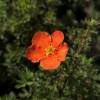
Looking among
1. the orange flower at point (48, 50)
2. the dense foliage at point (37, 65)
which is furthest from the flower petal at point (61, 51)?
the dense foliage at point (37, 65)

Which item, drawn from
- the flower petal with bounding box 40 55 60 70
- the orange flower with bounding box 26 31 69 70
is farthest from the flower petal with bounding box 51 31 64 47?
the flower petal with bounding box 40 55 60 70

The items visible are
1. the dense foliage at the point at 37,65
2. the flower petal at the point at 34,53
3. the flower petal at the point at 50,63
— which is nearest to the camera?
the flower petal at the point at 50,63

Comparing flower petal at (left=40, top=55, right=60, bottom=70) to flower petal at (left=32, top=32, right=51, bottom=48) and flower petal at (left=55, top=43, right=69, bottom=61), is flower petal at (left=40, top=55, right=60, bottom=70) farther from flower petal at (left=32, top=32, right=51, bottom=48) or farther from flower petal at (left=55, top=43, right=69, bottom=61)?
flower petal at (left=32, top=32, right=51, bottom=48)

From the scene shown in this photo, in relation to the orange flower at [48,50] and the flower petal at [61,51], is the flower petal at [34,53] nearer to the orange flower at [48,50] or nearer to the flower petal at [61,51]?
the orange flower at [48,50]

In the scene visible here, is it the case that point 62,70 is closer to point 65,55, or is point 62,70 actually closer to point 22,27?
point 65,55

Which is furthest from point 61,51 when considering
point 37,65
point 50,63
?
point 37,65

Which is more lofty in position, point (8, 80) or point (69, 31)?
point (69, 31)

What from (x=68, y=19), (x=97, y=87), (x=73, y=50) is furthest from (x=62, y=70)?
(x=68, y=19)
